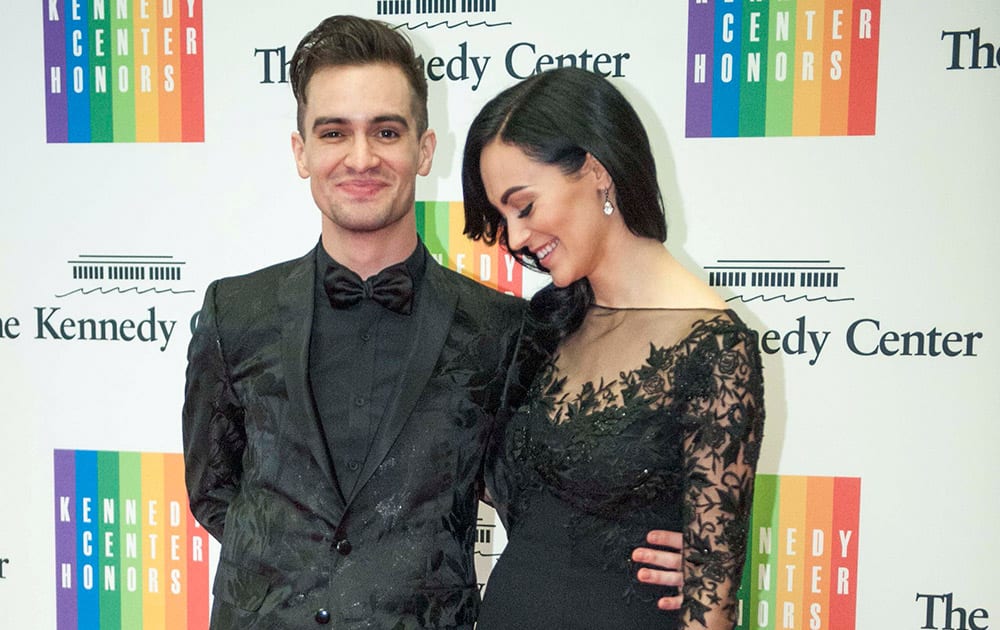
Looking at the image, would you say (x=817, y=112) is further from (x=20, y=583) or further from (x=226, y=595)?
(x=20, y=583)

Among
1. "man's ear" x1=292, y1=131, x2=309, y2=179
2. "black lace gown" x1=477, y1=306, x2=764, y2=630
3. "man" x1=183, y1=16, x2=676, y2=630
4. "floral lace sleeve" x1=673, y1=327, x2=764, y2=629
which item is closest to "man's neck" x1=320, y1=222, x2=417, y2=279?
"man" x1=183, y1=16, x2=676, y2=630

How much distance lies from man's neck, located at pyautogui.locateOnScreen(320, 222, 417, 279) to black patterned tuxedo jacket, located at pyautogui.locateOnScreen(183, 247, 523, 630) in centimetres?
8

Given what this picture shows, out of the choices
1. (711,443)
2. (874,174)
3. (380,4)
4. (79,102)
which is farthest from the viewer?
(79,102)

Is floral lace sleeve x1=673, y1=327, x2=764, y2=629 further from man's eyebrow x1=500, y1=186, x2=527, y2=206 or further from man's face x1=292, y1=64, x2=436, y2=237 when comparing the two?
man's face x1=292, y1=64, x2=436, y2=237

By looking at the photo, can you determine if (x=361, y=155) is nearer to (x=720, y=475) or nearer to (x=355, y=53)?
(x=355, y=53)

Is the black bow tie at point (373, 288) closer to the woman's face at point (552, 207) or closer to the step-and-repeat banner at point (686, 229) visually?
the woman's face at point (552, 207)

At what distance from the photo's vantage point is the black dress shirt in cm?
168

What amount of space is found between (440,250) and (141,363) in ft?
3.32

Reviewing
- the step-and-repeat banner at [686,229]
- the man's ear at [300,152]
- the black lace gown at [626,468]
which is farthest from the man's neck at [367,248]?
the step-and-repeat banner at [686,229]

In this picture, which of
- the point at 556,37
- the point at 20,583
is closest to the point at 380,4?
the point at 556,37

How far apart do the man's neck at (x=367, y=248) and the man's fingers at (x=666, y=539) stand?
72 centimetres

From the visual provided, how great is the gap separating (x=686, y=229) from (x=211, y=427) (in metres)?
1.43

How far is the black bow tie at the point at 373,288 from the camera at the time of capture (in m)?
1.74

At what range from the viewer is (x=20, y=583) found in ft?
9.80
